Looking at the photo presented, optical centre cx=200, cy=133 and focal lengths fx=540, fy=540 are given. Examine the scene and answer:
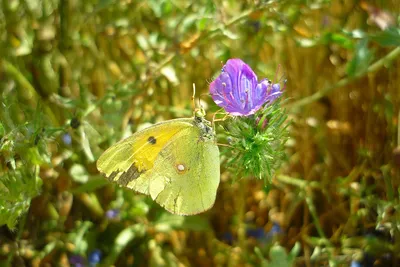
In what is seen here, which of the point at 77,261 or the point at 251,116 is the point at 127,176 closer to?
the point at 251,116

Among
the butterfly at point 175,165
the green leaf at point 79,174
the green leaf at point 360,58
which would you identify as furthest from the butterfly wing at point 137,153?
the green leaf at point 360,58

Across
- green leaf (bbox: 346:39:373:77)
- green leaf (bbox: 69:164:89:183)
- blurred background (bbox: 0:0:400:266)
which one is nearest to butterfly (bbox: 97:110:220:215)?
blurred background (bbox: 0:0:400:266)

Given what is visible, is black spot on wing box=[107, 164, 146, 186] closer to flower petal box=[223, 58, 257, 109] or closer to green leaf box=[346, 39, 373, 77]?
flower petal box=[223, 58, 257, 109]

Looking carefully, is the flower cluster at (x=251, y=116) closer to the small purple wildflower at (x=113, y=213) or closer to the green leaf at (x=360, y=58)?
the green leaf at (x=360, y=58)

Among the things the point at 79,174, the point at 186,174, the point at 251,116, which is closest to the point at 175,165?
the point at 186,174

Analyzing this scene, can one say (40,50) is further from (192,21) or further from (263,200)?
(263,200)
